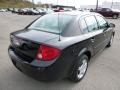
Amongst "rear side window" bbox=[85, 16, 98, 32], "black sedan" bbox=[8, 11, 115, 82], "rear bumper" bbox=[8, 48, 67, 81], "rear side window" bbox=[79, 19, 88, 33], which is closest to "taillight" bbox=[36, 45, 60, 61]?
"black sedan" bbox=[8, 11, 115, 82]

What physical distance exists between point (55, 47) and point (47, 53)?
0.57 ft

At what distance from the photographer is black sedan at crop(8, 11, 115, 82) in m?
2.60

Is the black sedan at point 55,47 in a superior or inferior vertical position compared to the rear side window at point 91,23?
inferior

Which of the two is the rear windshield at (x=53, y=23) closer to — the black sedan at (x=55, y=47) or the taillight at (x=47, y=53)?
the black sedan at (x=55, y=47)

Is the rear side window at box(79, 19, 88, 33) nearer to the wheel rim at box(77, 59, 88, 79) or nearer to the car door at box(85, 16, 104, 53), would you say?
the car door at box(85, 16, 104, 53)

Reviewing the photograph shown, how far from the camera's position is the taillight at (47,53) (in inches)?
101

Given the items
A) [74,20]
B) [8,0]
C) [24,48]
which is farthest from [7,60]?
[8,0]

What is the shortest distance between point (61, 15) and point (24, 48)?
136 cm

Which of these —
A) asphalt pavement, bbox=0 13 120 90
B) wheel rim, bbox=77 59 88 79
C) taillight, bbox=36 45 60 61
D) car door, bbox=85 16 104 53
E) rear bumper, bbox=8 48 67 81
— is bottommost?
asphalt pavement, bbox=0 13 120 90

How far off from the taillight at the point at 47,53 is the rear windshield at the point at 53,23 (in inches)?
24.8

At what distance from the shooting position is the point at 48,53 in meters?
2.58

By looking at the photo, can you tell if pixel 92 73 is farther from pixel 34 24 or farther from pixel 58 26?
pixel 34 24

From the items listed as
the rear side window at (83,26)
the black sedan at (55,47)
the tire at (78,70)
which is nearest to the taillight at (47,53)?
the black sedan at (55,47)

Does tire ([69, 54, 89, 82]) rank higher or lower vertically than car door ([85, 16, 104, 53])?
lower
